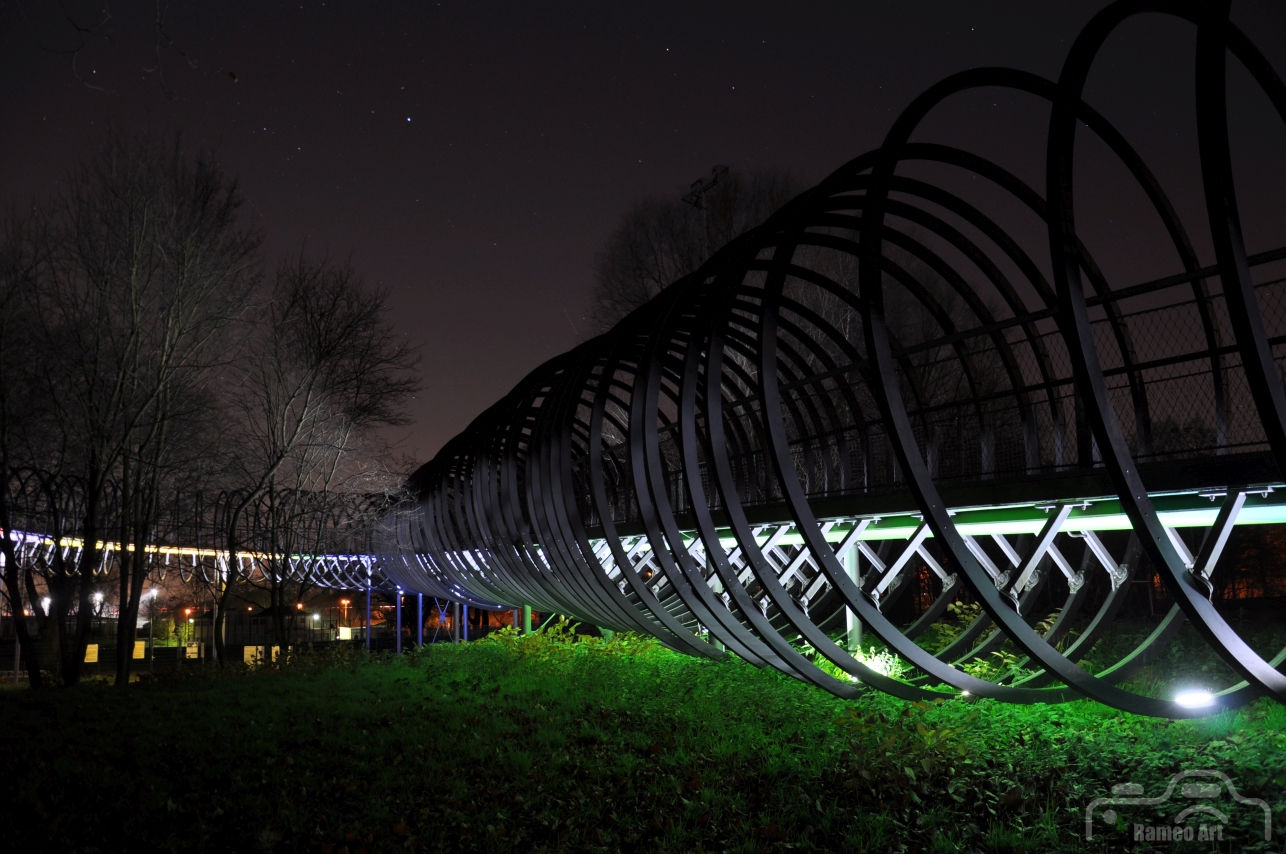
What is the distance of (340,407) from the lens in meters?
28.6

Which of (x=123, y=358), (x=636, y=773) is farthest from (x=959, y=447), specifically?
(x=123, y=358)

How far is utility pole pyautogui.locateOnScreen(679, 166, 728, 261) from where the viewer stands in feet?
71.6

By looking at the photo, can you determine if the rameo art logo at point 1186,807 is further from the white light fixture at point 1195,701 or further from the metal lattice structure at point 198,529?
the metal lattice structure at point 198,529

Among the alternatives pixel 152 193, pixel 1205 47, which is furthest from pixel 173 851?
pixel 152 193

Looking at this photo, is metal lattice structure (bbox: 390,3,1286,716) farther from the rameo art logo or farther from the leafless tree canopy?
the leafless tree canopy

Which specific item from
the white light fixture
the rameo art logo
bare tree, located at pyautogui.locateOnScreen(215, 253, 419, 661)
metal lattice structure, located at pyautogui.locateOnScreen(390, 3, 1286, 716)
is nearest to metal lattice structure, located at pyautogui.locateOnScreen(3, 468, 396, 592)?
bare tree, located at pyautogui.locateOnScreen(215, 253, 419, 661)

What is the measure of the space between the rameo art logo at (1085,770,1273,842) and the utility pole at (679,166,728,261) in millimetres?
18183

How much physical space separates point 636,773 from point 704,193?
58.2 ft

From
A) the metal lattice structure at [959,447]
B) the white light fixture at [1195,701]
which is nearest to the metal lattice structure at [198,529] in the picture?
the metal lattice structure at [959,447]

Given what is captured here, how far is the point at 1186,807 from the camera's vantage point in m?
4.43

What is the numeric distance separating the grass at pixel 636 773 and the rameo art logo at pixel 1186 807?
46 millimetres

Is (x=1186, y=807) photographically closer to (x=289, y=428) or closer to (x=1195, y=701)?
(x=1195, y=701)

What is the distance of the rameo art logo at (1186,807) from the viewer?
421 centimetres

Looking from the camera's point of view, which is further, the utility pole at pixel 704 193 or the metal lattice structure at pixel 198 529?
the utility pole at pixel 704 193
